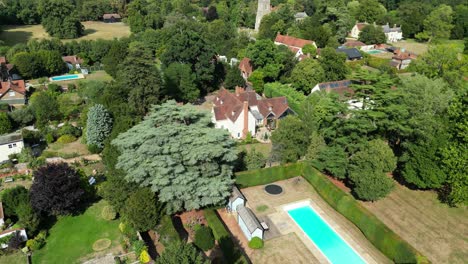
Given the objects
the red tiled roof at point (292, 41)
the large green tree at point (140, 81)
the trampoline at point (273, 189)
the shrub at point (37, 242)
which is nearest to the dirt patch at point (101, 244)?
the shrub at point (37, 242)

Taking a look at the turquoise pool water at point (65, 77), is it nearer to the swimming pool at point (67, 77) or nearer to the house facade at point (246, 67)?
the swimming pool at point (67, 77)

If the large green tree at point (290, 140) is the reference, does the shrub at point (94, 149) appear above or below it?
below

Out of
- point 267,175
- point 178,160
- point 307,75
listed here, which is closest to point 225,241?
point 178,160

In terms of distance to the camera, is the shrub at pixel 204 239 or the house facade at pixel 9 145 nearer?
the shrub at pixel 204 239

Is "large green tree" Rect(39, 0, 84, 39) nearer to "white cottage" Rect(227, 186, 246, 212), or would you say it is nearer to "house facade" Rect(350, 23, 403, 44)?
"house facade" Rect(350, 23, 403, 44)

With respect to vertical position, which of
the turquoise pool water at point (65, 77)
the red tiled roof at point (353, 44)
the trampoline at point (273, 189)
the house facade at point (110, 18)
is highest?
A: the red tiled roof at point (353, 44)

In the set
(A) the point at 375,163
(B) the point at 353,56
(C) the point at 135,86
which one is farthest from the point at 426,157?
(B) the point at 353,56

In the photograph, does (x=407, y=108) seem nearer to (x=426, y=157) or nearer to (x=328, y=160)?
(x=426, y=157)
